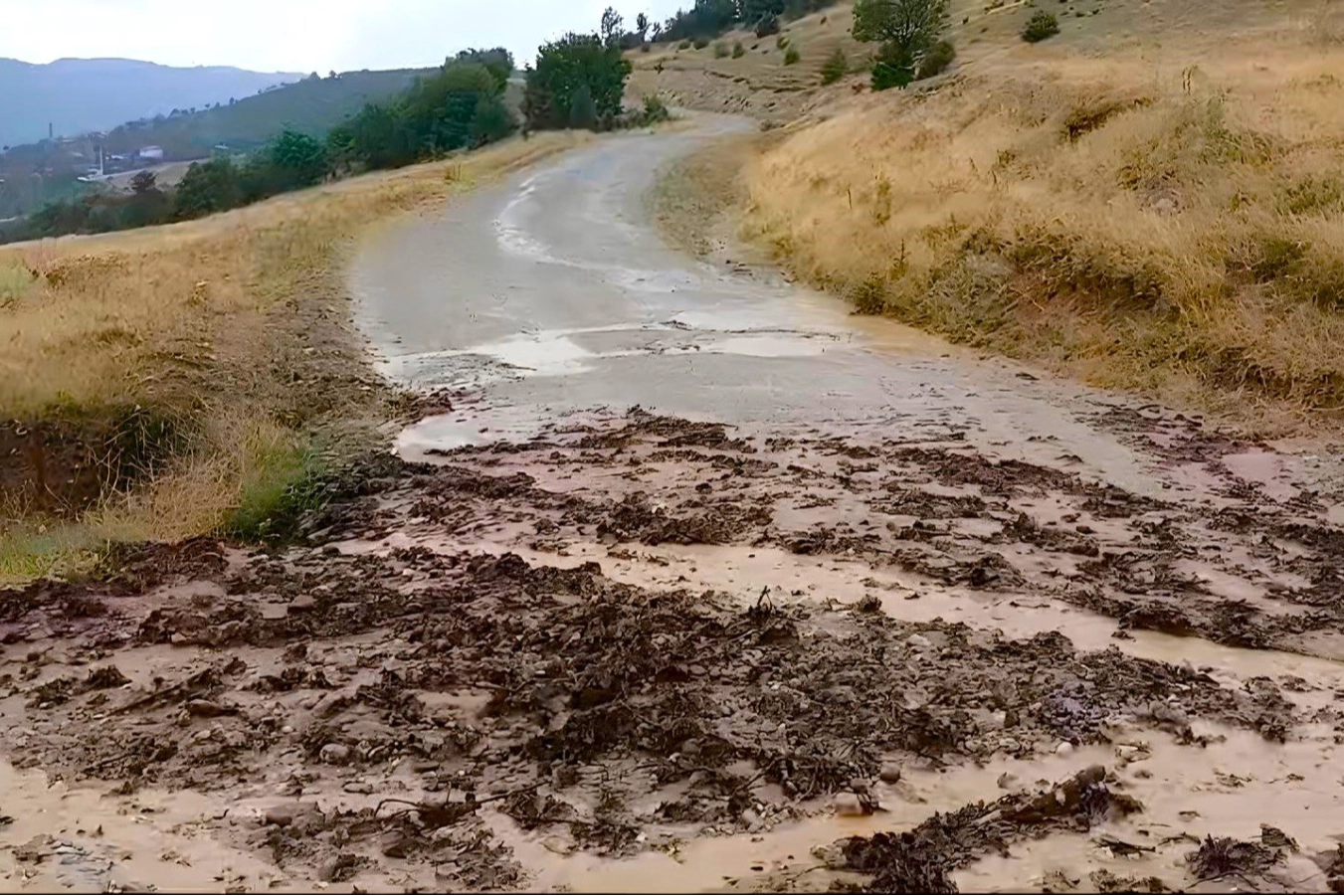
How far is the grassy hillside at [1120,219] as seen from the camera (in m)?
10.2

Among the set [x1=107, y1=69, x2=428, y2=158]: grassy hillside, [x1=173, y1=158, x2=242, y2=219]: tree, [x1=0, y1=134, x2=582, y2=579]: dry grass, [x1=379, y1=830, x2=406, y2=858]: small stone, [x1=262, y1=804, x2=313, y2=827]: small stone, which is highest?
[x1=107, y1=69, x2=428, y2=158]: grassy hillside

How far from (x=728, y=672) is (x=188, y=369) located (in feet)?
27.4

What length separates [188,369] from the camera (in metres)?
11.7

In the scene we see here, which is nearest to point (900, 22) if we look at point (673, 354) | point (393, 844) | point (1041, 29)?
point (1041, 29)

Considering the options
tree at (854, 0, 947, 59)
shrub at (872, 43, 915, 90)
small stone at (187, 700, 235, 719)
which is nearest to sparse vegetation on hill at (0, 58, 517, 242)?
tree at (854, 0, 947, 59)

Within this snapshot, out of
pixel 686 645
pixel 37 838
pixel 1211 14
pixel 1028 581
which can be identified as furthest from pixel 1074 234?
pixel 1211 14

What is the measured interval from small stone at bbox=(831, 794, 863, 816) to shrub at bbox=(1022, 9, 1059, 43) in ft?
132

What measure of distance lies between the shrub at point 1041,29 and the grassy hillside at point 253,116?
48481mm

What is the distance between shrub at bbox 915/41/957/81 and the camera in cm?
3822

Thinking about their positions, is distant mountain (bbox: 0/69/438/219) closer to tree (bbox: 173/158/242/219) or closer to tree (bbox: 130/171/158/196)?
tree (bbox: 130/171/158/196)

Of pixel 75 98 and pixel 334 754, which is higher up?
pixel 75 98

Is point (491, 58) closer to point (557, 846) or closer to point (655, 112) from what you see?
point (655, 112)

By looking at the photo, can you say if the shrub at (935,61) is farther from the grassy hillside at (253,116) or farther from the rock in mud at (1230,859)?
the grassy hillside at (253,116)

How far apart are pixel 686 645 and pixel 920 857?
1.91 meters
